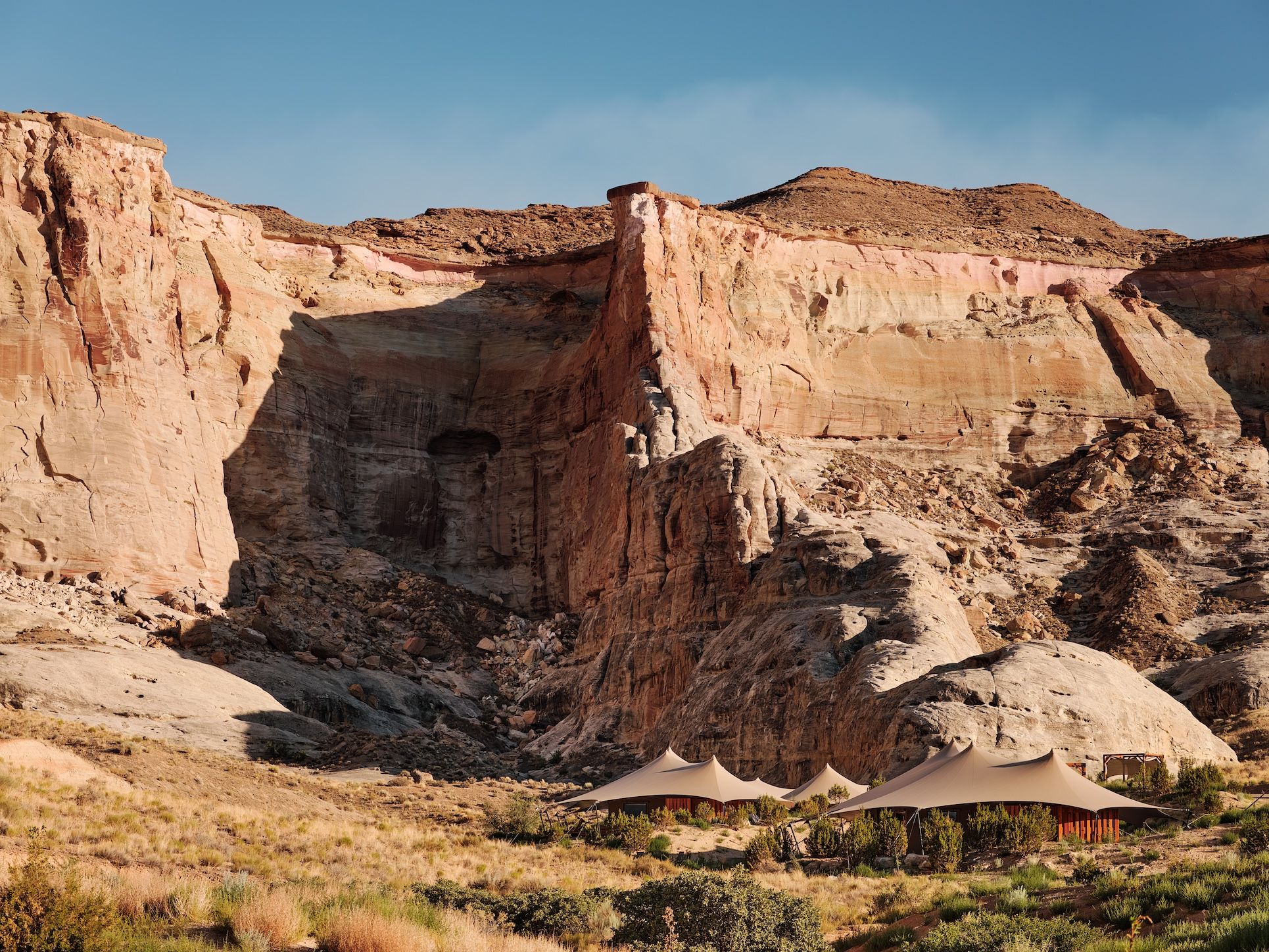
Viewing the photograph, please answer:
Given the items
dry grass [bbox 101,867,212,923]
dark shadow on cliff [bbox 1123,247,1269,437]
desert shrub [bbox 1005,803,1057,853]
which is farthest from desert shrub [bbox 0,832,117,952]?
dark shadow on cliff [bbox 1123,247,1269,437]

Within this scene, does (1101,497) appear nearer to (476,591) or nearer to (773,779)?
(476,591)

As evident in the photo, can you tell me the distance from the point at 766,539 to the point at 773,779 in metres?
11.6

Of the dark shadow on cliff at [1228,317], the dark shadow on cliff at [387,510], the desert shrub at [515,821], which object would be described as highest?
the dark shadow on cliff at [1228,317]

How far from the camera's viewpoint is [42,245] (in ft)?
162

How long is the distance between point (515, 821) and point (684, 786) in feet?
11.1

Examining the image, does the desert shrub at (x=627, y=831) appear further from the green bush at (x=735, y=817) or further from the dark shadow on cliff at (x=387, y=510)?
the dark shadow on cliff at (x=387, y=510)

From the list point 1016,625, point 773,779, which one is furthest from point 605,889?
point 1016,625

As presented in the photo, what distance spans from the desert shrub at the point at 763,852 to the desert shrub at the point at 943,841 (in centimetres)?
228

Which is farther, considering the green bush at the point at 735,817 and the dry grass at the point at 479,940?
the green bush at the point at 735,817

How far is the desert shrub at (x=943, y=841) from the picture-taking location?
928 inches

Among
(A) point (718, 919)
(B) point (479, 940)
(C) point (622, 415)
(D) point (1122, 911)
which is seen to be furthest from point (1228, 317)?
(B) point (479, 940)

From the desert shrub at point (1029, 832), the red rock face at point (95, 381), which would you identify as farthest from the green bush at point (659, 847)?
the red rock face at point (95, 381)

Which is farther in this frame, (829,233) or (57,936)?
(829,233)

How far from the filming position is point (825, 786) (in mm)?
29797
